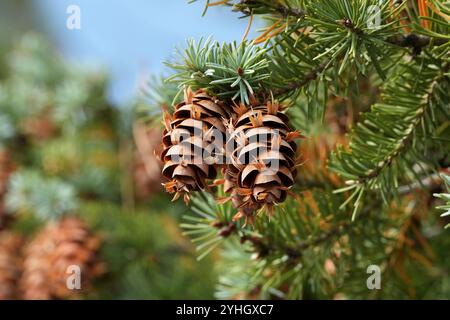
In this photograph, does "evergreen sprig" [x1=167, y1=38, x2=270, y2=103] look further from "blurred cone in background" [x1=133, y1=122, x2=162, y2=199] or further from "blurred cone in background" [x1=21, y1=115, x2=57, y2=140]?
"blurred cone in background" [x1=21, y1=115, x2=57, y2=140]

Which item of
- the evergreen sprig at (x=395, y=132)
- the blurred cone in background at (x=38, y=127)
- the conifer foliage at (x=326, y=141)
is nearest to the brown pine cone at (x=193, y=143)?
the conifer foliage at (x=326, y=141)

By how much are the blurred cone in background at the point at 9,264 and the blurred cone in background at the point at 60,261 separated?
Answer: 2 cm

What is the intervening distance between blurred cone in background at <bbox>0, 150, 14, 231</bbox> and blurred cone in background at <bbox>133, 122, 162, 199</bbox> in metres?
0.24

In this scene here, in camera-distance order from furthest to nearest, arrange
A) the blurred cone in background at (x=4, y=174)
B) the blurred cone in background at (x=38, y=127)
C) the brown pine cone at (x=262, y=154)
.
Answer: the blurred cone in background at (x=38, y=127)
the blurred cone in background at (x=4, y=174)
the brown pine cone at (x=262, y=154)

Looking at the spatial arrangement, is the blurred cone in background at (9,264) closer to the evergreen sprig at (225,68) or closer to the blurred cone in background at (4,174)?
the blurred cone in background at (4,174)

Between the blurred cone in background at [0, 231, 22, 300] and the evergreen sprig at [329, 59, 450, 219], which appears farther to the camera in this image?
the blurred cone in background at [0, 231, 22, 300]

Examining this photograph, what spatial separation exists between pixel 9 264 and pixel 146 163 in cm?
30

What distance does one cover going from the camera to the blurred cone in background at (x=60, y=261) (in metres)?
0.88

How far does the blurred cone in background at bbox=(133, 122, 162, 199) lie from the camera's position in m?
1.10

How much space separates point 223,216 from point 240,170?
13 cm

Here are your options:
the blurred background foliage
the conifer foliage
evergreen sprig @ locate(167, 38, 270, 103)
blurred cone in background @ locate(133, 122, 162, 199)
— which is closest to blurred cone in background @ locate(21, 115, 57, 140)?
the blurred background foliage

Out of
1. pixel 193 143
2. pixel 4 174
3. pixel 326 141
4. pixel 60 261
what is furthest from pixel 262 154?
pixel 4 174

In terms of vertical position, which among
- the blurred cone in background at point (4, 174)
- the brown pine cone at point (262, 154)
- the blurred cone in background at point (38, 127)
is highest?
the blurred cone in background at point (38, 127)

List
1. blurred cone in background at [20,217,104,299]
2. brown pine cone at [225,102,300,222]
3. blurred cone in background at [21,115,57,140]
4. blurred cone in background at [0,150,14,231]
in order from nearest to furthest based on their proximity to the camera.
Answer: brown pine cone at [225,102,300,222] < blurred cone in background at [20,217,104,299] < blurred cone in background at [0,150,14,231] < blurred cone in background at [21,115,57,140]
